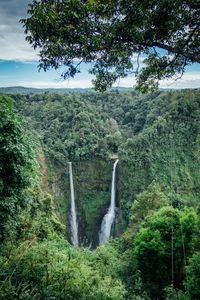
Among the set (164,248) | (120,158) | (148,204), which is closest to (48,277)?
(164,248)

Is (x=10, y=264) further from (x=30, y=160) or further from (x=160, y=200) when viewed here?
(x=160, y=200)

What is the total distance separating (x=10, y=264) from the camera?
3.54 m

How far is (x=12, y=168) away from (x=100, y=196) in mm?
19977

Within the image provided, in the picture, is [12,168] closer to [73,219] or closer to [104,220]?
[73,219]

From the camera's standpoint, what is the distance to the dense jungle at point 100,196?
414cm

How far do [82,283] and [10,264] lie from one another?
167cm

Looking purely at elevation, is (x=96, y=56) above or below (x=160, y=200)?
above

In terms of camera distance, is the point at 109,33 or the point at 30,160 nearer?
the point at 109,33

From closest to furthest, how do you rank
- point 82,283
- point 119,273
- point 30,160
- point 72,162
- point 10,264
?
point 10,264, point 82,283, point 30,160, point 119,273, point 72,162

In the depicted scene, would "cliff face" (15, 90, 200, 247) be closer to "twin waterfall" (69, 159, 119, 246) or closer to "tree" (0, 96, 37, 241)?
"twin waterfall" (69, 159, 119, 246)

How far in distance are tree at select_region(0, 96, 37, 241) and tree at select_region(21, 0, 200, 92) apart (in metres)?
2.02

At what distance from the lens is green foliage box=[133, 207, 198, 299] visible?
8016 mm

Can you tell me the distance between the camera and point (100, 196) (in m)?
23.5

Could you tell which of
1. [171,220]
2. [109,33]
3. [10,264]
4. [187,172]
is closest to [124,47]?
[109,33]
